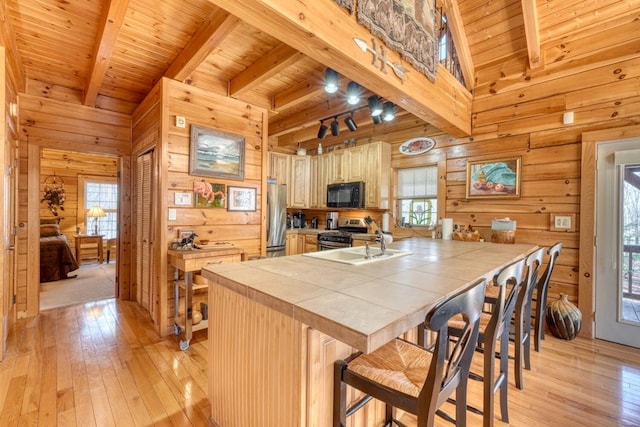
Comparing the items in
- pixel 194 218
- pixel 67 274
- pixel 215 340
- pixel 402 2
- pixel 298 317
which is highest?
pixel 402 2

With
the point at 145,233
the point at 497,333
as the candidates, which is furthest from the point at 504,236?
the point at 145,233

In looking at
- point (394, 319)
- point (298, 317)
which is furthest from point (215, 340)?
point (394, 319)

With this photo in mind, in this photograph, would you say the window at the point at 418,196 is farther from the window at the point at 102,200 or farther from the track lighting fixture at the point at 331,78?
the window at the point at 102,200

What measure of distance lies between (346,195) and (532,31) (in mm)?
3125

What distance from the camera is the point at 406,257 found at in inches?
83.7

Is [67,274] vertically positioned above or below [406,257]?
below

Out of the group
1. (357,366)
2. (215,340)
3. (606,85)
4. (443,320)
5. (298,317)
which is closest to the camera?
(443,320)

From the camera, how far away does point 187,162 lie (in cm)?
307

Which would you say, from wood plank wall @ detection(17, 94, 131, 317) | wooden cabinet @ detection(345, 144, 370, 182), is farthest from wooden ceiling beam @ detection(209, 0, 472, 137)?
wood plank wall @ detection(17, 94, 131, 317)

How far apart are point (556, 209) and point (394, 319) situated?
10.9 ft

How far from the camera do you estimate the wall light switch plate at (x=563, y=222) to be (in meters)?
3.11

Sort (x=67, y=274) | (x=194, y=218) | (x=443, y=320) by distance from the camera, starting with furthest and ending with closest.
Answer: (x=67, y=274) → (x=194, y=218) → (x=443, y=320)

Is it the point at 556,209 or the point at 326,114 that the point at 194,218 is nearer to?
the point at 326,114

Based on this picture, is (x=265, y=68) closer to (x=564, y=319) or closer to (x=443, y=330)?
(x=443, y=330)
